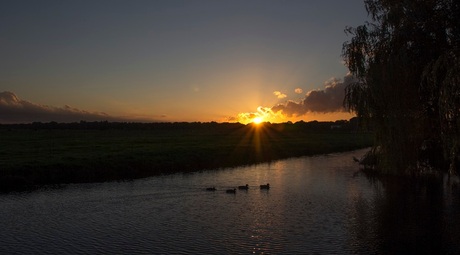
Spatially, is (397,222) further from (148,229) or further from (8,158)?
(8,158)

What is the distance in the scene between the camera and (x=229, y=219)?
22422 millimetres

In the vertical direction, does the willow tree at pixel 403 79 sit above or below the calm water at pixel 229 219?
above

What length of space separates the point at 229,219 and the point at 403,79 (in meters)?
15.4

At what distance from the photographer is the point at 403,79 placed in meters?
28.9

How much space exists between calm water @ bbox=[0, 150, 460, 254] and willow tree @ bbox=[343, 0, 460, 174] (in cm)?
299

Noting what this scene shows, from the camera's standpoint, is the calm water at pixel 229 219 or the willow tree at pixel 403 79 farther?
the willow tree at pixel 403 79

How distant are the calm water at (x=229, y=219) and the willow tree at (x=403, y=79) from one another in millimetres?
2995

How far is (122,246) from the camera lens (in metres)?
17.8

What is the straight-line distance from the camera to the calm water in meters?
17.8

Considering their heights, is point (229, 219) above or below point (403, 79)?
below

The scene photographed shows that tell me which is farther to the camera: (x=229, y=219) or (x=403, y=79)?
(x=403, y=79)

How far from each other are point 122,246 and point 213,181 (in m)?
18.4

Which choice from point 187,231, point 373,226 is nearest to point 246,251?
point 187,231

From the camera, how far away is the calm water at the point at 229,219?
702 inches
